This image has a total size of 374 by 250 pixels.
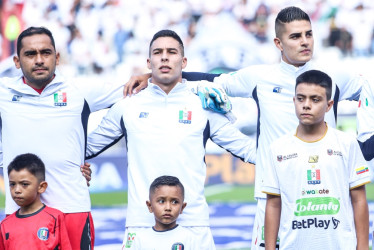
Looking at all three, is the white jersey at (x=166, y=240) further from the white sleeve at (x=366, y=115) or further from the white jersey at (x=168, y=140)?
the white sleeve at (x=366, y=115)

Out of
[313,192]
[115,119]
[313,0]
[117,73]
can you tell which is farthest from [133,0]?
[313,192]

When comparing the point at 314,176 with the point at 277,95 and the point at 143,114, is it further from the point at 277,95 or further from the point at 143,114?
the point at 143,114

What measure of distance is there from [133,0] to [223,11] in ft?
6.01

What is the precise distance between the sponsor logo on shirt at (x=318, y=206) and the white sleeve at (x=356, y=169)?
0.16m

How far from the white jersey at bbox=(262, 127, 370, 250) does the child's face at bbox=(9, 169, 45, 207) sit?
1636 mm

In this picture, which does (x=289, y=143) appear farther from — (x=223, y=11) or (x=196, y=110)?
(x=223, y=11)

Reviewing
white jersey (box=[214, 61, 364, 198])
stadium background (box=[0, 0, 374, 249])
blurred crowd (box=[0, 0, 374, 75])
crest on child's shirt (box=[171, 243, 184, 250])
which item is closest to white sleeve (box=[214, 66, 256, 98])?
white jersey (box=[214, 61, 364, 198])

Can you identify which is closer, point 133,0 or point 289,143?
point 289,143

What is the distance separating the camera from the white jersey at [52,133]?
5371 millimetres

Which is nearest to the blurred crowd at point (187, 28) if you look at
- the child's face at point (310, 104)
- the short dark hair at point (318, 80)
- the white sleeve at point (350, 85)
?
the white sleeve at point (350, 85)

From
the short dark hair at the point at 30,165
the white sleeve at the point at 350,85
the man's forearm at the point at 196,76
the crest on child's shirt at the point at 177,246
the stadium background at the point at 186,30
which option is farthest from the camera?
the stadium background at the point at 186,30

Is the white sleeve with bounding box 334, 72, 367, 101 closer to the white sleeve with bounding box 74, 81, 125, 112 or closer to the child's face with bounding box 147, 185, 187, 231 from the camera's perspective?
the child's face with bounding box 147, 185, 187, 231

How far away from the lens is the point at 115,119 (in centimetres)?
555

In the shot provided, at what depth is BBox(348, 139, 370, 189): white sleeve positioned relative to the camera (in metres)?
4.73
